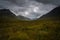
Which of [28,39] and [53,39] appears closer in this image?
[53,39]

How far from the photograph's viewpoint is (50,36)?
94.9ft

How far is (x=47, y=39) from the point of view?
2756 centimetres

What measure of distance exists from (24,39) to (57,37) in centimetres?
621

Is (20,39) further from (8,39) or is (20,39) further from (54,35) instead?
(54,35)

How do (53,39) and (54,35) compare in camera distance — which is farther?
(54,35)

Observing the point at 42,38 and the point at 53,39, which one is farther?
the point at 42,38

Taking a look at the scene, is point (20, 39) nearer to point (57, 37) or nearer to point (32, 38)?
point (32, 38)

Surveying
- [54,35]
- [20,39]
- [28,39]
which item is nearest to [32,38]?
[28,39]

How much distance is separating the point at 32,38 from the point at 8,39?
459cm

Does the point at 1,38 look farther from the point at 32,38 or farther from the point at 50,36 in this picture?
the point at 50,36

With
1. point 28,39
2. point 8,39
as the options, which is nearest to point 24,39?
point 28,39

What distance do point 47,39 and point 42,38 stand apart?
1490mm

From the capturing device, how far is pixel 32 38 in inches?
1141

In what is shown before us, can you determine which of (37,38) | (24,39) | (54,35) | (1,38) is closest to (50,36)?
(54,35)
